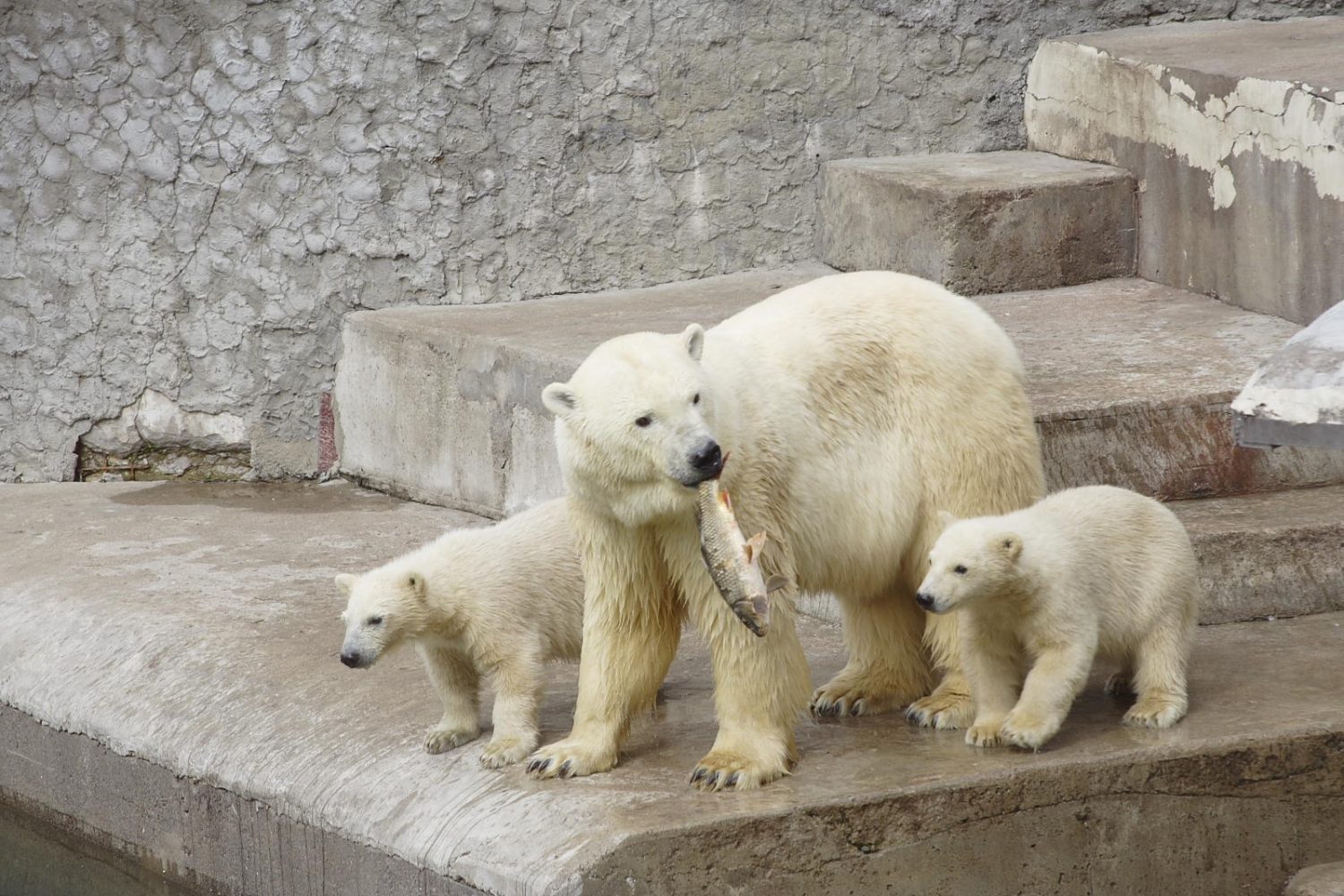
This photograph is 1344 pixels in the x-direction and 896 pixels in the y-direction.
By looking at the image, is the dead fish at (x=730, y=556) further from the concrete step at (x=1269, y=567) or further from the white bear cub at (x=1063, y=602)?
the concrete step at (x=1269, y=567)

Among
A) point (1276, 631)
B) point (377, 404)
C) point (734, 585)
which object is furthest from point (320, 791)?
point (377, 404)

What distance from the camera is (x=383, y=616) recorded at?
3.82 meters

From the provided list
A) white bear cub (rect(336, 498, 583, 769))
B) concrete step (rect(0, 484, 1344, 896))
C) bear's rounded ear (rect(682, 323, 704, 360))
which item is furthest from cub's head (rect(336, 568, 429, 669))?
bear's rounded ear (rect(682, 323, 704, 360))

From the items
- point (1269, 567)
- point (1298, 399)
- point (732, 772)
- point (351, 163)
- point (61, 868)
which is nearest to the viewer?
point (1298, 399)

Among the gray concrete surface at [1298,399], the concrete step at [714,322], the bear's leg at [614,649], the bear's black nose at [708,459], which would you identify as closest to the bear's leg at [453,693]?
the bear's leg at [614,649]

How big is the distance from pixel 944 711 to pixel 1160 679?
452mm

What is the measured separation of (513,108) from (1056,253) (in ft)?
6.55

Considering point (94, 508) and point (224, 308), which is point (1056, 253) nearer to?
point (224, 308)

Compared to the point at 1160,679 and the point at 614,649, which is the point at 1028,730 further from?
the point at 614,649

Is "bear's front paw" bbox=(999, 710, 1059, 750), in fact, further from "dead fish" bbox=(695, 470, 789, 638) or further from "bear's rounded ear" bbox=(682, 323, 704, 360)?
"bear's rounded ear" bbox=(682, 323, 704, 360)

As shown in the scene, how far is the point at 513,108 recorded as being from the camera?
21.9ft

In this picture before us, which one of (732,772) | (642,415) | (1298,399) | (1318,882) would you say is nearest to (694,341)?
(642,415)

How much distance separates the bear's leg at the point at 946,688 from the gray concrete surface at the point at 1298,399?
1272 millimetres

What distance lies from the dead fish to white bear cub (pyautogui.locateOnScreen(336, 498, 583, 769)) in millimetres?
640
